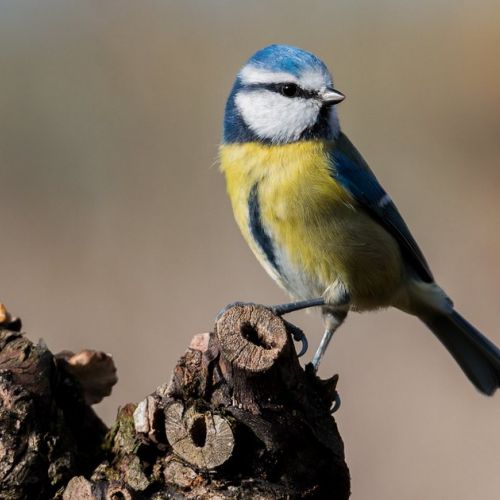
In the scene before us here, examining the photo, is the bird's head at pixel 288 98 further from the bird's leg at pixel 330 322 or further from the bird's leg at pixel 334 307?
the bird's leg at pixel 330 322

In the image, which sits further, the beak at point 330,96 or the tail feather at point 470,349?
the tail feather at point 470,349

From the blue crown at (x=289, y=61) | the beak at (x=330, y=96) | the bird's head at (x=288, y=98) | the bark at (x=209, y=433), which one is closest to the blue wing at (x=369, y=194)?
the bird's head at (x=288, y=98)

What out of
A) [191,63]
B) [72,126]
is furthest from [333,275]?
[191,63]

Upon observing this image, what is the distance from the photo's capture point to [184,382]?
2.46 meters

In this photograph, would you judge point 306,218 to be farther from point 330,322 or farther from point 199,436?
point 199,436

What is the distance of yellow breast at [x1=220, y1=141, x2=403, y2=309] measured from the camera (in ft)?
10.7

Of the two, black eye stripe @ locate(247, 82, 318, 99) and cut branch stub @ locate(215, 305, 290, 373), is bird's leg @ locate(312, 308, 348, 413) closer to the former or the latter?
black eye stripe @ locate(247, 82, 318, 99)

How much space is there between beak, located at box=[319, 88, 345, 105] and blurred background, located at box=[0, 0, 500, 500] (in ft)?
5.20

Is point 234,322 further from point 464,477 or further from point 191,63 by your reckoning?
point 191,63

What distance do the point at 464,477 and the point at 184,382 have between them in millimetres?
2567

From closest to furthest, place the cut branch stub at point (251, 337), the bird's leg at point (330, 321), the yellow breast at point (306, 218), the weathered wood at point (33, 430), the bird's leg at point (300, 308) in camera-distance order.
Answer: the cut branch stub at point (251, 337) → the weathered wood at point (33, 430) → the bird's leg at point (300, 308) → the yellow breast at point (306, 218) → the bird's leg at point (330, 321)

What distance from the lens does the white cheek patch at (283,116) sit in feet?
10.9

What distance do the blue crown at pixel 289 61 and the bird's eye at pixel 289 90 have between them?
0.14 ft

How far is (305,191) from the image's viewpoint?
128 inches
